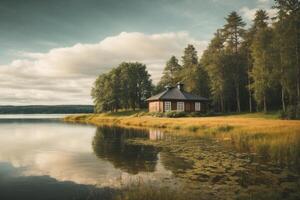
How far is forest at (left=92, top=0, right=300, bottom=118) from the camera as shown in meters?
39.7

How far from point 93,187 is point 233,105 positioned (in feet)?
210

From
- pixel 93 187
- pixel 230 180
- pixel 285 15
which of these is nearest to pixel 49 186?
pixel 93 187

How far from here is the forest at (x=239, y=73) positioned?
3969cm

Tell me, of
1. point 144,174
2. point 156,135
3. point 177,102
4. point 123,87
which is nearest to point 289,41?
point 156,135

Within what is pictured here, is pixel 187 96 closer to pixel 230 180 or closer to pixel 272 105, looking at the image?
pixel 272 105

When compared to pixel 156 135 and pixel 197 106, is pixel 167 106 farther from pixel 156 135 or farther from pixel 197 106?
pixel 156 135

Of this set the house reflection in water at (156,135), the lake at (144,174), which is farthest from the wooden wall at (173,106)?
the lake at (144,174)

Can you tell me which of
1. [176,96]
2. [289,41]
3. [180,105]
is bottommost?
[180,105]

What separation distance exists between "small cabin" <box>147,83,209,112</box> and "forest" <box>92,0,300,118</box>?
3.87m

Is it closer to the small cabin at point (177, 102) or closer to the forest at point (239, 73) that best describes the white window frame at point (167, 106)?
the small cabin at point (177, 102)

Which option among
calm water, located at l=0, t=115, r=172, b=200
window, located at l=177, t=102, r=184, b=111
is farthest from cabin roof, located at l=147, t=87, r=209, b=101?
calm water, located at l=0, t=115, r=172, b=200

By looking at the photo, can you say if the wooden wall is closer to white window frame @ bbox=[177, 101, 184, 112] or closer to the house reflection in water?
white window frame @ bbox=[177, 101, 184, 112]

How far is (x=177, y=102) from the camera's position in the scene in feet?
200

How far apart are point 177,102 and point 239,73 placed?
14.4 m
